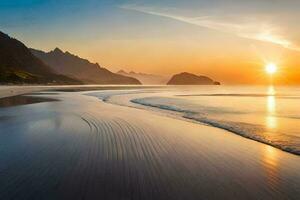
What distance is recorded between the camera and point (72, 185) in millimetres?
8062

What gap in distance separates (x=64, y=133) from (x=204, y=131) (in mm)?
8224

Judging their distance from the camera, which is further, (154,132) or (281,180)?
(154,132)

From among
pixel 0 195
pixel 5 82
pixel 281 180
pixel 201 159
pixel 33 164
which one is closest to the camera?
pixel 0 195

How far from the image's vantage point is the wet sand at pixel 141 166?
772 cm

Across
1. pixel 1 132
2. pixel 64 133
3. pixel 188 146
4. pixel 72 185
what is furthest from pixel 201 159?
pixel 1 132

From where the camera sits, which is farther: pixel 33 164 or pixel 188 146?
pixel 188 146

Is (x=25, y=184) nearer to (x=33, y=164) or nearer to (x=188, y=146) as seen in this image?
(x=33, y=164)

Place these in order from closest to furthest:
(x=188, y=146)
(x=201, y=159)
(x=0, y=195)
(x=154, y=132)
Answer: (x=0, y=195)
(x=201, y=159)
(x=188, y=146)
(x=154, y=132)

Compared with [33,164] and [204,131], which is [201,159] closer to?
[33,164]

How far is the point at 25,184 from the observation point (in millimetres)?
8156

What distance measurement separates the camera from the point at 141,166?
10211 mm

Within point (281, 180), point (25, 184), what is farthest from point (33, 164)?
point (281, 180)

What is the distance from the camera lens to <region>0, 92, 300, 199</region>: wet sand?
772cm

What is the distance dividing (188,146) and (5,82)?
156 metres
